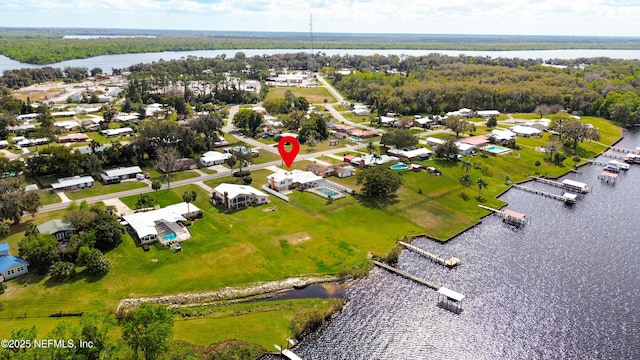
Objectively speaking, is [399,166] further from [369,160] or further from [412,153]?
[412,153]

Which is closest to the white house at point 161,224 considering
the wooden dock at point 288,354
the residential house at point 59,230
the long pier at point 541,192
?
the residential house at point 59,230

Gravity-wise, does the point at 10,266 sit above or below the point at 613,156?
above

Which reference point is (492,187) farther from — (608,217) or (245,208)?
(245,208)

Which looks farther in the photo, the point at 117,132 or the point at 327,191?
the point at 117,132

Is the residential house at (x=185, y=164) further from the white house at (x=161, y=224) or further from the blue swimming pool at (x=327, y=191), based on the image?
the blue swimming pool at (x=327, y=191)

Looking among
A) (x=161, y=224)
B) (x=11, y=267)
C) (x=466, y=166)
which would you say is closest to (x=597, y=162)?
(x=466, y=166)

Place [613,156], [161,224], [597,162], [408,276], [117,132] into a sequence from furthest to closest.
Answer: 1. [117,132]
2. [613,156]
3. [597,162]
4. [161,224]
5. [408,276]

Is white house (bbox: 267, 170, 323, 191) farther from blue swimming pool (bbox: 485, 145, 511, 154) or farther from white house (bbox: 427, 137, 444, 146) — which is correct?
blue swimming pool (bbox: 485, 145, 511, 154)
